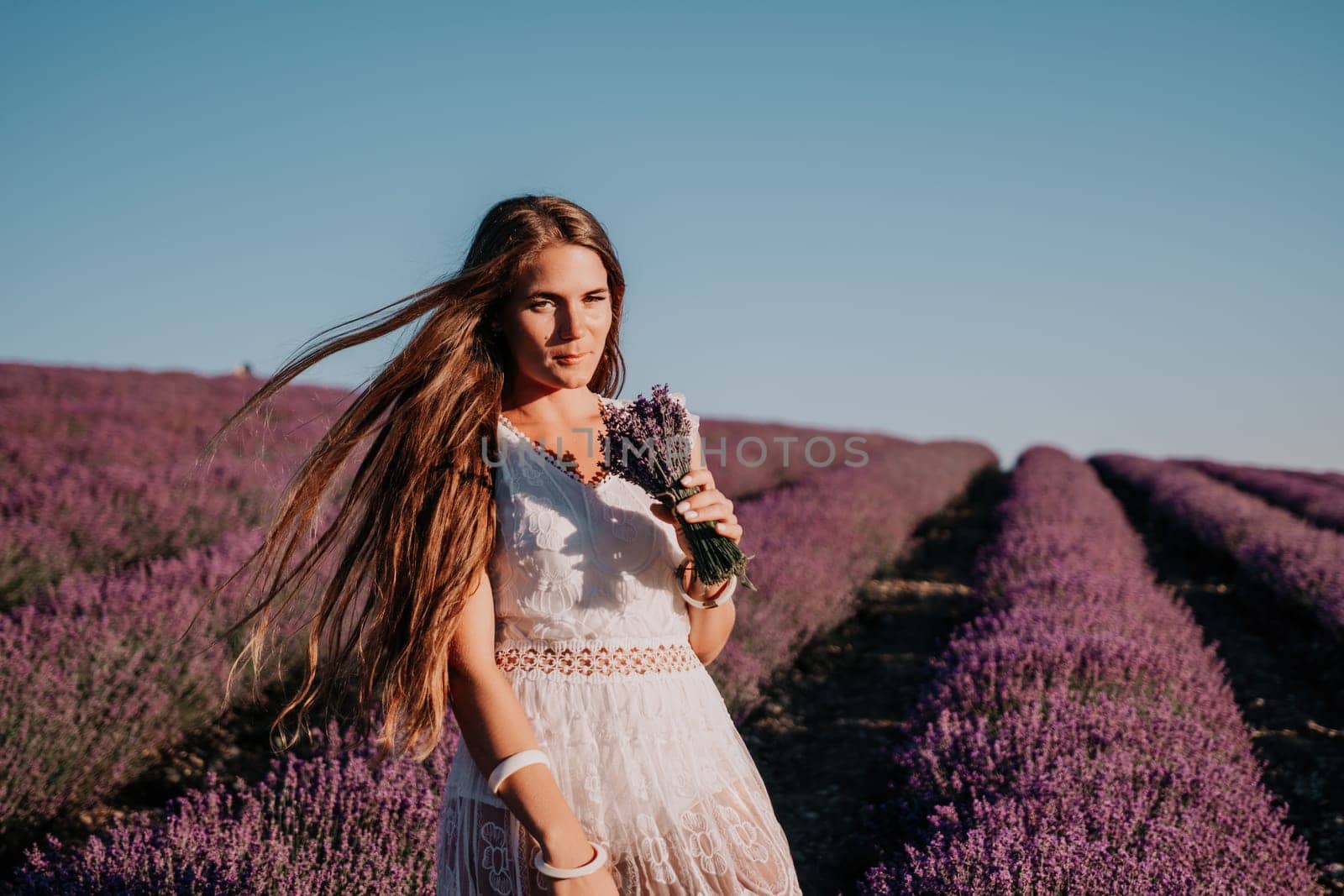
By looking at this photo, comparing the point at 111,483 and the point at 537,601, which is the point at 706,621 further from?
the point at 111,483

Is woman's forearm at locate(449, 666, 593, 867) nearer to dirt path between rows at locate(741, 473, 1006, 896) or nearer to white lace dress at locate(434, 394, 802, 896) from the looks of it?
white lace dress at locate(434, 394, 802, 896)

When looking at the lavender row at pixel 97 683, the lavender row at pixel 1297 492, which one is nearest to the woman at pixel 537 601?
the lavender row at pixel 97 683

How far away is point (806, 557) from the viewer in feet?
20.8

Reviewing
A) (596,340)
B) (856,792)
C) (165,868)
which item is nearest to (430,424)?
(596,340)

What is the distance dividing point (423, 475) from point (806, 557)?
5.11 metres

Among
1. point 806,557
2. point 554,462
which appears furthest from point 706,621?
point 806,557

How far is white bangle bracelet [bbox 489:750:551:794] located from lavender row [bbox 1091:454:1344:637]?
22.2ft

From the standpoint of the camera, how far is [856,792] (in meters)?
4.19

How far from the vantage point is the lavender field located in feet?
8.23

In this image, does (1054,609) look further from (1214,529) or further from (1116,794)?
(1214,529)

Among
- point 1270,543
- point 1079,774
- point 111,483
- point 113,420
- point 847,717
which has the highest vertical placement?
point 113,420

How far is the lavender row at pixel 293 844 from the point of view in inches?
93.0

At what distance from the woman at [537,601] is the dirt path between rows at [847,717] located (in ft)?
7.04

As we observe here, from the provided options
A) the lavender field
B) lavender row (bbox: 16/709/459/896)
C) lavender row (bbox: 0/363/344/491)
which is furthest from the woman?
→ lavender row (bbox: 0/363/344/491)
